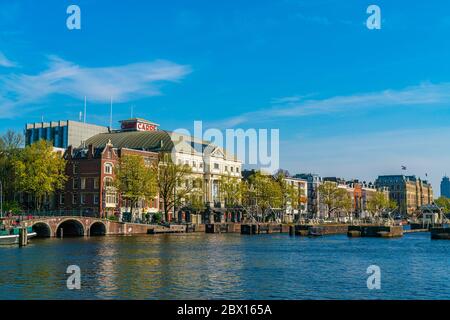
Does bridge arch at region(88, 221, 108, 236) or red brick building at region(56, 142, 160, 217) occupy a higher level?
red brick building at region(56, 142, 160, 217)

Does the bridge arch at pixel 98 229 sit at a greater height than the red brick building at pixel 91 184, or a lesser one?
lesser

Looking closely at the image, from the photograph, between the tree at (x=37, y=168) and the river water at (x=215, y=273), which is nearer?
the river water at (x=215, y=273)

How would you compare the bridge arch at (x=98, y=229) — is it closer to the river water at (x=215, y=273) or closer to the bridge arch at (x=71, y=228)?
the bridge arch at (x=71, y=228)

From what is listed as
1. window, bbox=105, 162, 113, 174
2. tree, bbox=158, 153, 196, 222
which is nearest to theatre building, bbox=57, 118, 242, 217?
window, bbox=105, 162, 113, 174

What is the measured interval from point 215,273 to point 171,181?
9001 cm

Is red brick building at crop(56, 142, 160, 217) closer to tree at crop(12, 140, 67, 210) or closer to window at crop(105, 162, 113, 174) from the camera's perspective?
window at crop(105, 162, 113, 174)

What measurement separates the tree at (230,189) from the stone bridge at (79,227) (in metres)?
37.2

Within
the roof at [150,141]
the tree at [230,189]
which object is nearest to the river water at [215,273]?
the tree at [230,189]

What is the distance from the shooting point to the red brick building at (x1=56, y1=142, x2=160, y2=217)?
455 feet

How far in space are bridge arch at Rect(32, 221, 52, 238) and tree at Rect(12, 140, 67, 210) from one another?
35.0 ft

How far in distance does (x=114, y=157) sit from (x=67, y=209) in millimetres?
16421

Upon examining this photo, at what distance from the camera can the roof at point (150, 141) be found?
16625 cm

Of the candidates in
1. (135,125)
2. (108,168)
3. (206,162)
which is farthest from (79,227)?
(135,125)
